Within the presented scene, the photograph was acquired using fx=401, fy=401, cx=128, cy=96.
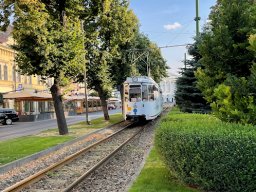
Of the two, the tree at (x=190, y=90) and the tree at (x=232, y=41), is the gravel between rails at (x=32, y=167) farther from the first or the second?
the tree at (x=232, y=41)

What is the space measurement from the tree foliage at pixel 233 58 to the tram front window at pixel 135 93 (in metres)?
19.8

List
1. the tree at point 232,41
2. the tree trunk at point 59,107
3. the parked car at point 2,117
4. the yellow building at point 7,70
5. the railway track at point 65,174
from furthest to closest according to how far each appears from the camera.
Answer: the yellow building at point 7,70, the parked car at point 2,117, the tree trunk at point 59,107, the railway track at point 65,174, the tree at point 232,41

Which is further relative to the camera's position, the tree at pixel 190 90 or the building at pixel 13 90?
the building at pixel 13 90

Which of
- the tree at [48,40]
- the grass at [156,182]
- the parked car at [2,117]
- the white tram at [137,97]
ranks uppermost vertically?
the tree at [48,40]

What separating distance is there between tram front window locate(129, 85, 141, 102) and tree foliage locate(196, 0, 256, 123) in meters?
19.8

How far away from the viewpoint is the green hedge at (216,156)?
614cm

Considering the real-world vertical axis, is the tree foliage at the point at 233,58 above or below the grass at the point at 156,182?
above

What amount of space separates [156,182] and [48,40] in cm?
1417

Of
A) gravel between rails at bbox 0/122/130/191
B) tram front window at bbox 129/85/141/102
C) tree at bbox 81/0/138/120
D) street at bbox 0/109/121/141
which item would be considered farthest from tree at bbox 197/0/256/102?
tree at bbox 81/0/138/120

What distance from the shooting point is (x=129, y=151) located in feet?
52.7

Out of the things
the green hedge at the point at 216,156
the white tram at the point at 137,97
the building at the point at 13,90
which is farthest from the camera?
the building at the point at 13,90

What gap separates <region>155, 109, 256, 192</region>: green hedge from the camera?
6.14 m

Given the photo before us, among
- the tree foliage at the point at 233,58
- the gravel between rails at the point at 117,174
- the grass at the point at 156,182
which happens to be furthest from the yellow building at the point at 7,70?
the tree foliage at the point at 233,58

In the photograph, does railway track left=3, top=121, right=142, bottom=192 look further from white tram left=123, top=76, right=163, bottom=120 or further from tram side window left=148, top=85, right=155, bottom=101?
tram side window left=148, top=85, right=155, bottom=101
